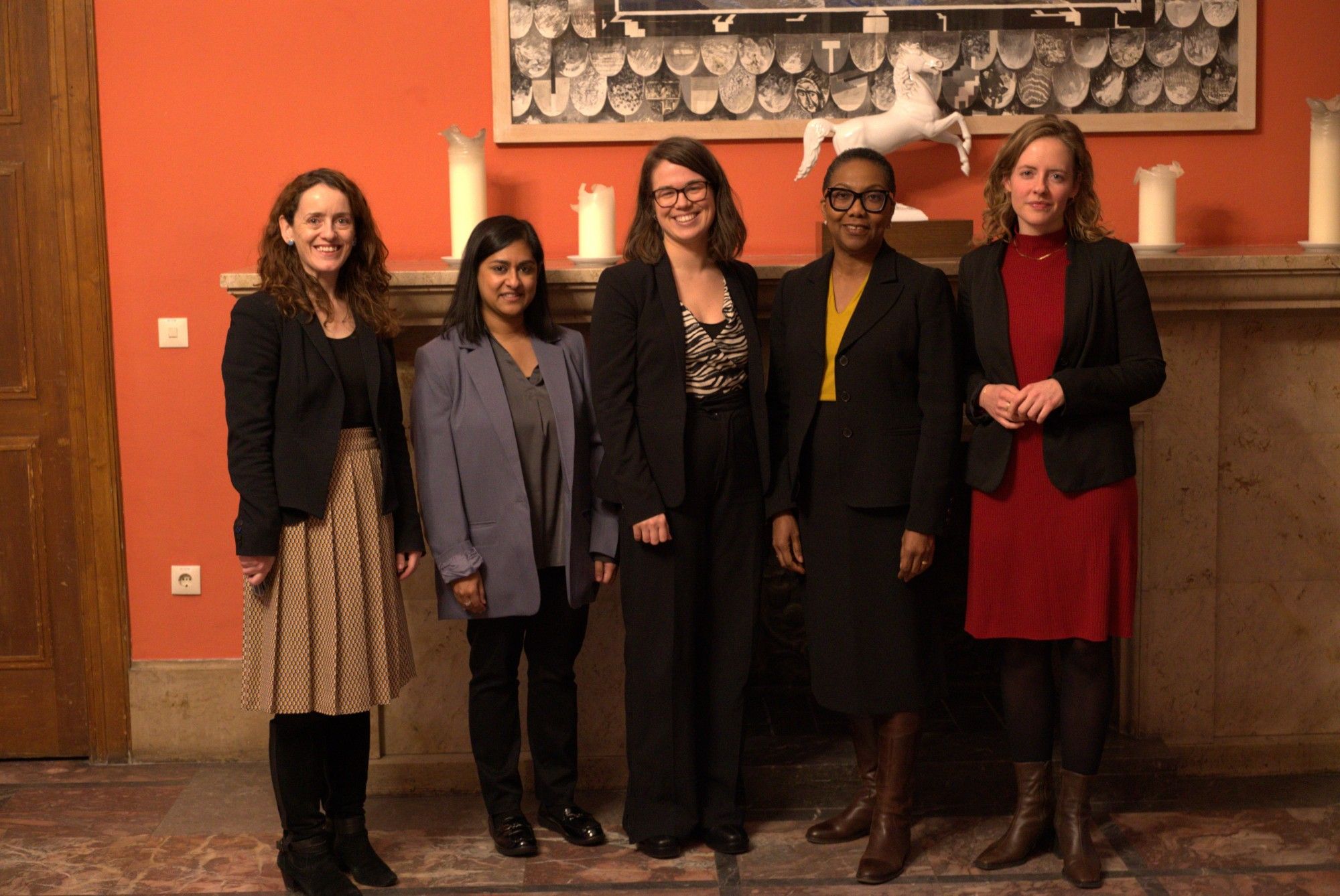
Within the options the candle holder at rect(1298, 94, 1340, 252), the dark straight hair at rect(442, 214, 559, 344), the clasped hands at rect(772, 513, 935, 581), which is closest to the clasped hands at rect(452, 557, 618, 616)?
the dark straight hair at rect(442, 214, 559, 344)

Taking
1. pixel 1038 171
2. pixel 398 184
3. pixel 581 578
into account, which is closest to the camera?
pixel 1038 171

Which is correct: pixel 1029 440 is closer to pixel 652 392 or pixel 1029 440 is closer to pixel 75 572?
pixel 652 392

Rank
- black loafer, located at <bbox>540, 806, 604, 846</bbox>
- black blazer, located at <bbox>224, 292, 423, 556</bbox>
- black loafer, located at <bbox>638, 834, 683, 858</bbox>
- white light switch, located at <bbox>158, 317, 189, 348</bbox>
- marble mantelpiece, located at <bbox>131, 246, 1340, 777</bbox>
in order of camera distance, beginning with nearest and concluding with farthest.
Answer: black blazer, located at <bbox>224, 292, 423, 556</bbox>, black loafer, located at <bbox>638, 834, 683, 858</bbox>, black loafer, located at <bbox>540, 806, 604, 846</bbox>, marble mantelpiece, located at <bbox>131, 246, 1340, 777</bbox>, white light switch, located at <bbox>158, 317, 189, 348</bbox>

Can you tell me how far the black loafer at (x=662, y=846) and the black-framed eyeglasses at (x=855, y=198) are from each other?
135 cm

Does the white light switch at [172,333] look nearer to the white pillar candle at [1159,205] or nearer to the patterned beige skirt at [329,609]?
the patterned beige skirt at [329,609]

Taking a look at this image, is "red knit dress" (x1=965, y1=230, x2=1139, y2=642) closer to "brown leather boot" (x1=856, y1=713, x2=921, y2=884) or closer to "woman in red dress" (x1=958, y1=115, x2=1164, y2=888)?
"woman in red dress" (x1=958, y1=115, x2=1164, y2=888)

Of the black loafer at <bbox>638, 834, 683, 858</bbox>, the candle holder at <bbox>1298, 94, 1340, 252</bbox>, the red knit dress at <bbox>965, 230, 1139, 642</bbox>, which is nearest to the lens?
the red knit dress at <bbox>965, 230, 1139, 642</bbox>

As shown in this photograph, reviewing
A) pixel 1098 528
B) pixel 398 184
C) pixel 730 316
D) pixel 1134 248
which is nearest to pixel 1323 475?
pixel 1134 248

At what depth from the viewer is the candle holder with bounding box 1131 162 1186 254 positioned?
3.11 m

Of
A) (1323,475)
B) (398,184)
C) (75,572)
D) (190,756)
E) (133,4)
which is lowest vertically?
(190,756)

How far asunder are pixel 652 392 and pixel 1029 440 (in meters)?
0.75

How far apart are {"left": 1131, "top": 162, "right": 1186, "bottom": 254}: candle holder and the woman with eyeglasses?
2.54ft

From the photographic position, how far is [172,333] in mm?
3373

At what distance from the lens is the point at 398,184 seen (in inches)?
133
